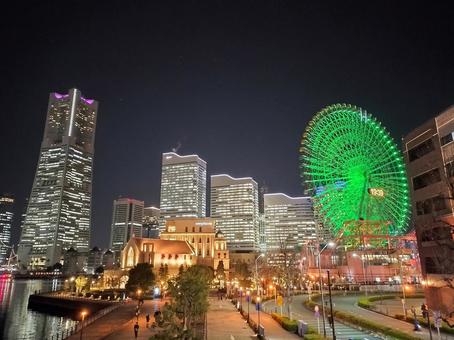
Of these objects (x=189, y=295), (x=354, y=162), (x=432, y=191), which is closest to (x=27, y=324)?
(x=189, y=295)

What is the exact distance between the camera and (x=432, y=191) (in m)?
50.0

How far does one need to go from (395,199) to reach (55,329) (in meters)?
68.8

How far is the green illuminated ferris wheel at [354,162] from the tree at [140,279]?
4122 cm

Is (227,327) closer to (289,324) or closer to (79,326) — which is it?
(289,324)

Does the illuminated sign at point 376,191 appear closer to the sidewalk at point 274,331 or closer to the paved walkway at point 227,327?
the paved walkway at point 227,327

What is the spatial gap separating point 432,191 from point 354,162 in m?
25.3

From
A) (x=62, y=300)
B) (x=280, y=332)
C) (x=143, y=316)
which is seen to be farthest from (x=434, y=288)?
(x=62, y=300)

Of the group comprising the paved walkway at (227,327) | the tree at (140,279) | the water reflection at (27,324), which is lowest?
the water reflection at (27,324)

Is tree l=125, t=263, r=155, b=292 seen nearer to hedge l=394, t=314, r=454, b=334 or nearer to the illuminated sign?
the illuminated sign

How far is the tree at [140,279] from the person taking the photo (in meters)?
80.8

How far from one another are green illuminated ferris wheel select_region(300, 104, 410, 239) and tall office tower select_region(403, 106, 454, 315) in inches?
746

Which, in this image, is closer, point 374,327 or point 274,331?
point 374,327

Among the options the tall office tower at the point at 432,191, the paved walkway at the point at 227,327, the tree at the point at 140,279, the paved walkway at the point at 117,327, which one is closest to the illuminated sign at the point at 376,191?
the tall office tower at the point at 432,191

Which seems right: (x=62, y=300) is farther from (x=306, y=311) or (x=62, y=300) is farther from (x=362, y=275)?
(x=362, y=275)
